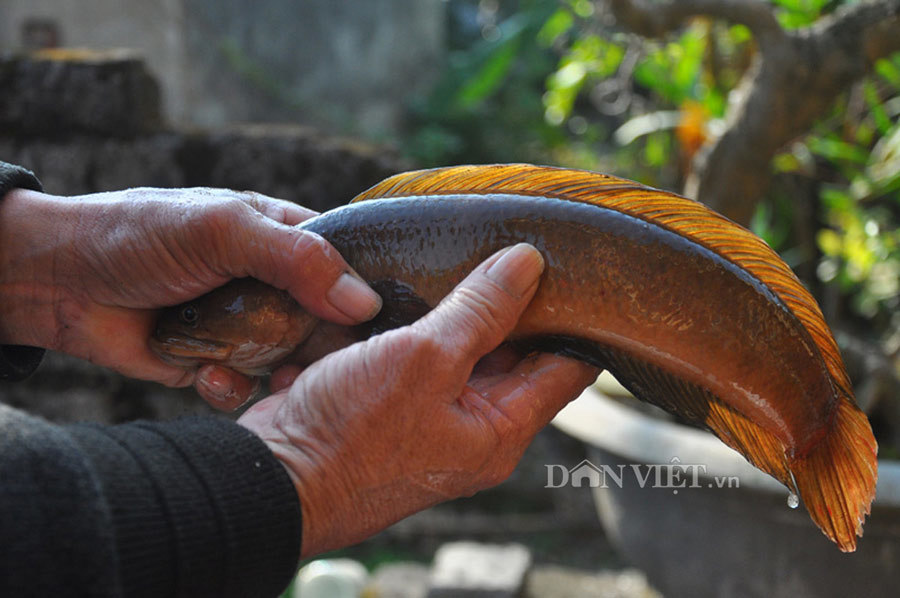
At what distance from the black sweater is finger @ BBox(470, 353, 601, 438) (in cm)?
50

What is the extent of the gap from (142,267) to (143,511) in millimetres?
812

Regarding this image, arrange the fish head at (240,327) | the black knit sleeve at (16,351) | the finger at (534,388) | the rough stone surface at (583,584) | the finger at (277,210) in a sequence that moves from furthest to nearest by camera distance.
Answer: the rough stone surface at (583,584), the finger at (277,210), the black knit sleeve at (16,351), the fish head at (240,327), the finger at (534,388)

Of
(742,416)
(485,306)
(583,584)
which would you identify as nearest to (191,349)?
(485,306)

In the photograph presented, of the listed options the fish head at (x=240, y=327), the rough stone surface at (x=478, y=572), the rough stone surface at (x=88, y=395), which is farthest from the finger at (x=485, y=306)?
the rough stone surface at (x=88, y=395)

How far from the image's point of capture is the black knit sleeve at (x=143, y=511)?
111 cm

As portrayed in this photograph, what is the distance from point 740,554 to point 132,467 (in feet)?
7.42

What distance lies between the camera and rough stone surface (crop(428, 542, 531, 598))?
3.61 m

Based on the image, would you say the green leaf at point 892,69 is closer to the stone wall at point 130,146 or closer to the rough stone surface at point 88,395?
the stone wall at point 130,146

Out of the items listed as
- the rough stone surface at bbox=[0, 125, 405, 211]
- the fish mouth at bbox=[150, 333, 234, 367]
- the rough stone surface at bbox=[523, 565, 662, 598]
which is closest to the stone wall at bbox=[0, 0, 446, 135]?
the rough stone surface at bbox=[0, 125, 405, 211]

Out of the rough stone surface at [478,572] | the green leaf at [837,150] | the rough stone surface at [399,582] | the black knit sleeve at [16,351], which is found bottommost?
the rough stone surface at [399,582]

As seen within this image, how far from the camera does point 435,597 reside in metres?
3.59

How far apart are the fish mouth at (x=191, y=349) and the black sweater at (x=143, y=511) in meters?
0.44

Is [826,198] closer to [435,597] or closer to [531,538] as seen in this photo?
[531,538]

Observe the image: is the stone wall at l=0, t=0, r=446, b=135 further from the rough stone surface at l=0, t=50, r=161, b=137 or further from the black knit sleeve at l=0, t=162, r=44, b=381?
the black knit sleeve at l=0, t=162, r=44, b=381
